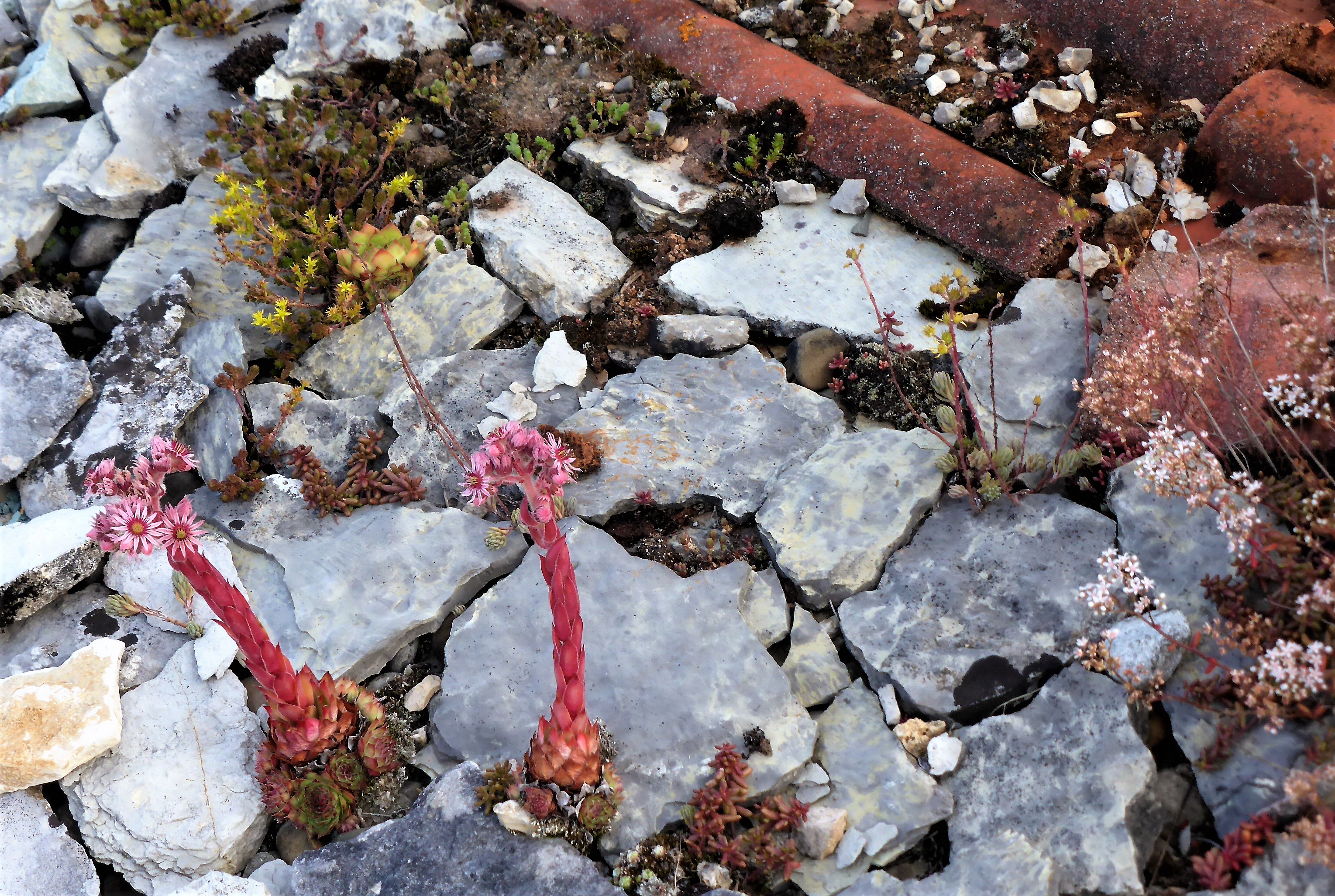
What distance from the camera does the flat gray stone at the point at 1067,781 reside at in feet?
11.9

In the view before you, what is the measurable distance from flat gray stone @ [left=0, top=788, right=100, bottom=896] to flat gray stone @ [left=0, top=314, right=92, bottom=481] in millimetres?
2043

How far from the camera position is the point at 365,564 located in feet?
16.3

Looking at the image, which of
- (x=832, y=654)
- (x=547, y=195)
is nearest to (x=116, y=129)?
(x=547, y=195)

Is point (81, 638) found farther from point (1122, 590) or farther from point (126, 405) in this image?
point (1122, 590)

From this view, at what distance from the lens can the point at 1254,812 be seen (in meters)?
3.56

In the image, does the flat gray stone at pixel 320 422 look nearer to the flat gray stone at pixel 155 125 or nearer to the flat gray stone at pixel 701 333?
the flat gray stone at pixel 701 333

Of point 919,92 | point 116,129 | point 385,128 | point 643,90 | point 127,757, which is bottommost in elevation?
point 127,757

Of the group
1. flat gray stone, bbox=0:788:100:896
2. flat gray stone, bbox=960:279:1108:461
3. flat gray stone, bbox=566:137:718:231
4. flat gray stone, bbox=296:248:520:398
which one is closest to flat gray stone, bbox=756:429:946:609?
flat gray stone, bbox=960:279:1108:461

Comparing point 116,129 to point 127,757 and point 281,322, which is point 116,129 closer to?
point 281,322

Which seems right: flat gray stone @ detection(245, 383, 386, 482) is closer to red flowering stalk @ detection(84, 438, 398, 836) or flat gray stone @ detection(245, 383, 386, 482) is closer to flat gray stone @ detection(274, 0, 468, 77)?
red flowering stalk @ detection(84, 438, 398, 836)

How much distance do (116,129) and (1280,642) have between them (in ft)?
26.5

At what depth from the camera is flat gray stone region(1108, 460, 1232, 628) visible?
13.6ft

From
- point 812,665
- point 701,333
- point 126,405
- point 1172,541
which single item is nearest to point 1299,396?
point 1172,541

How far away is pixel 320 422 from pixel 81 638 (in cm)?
165
